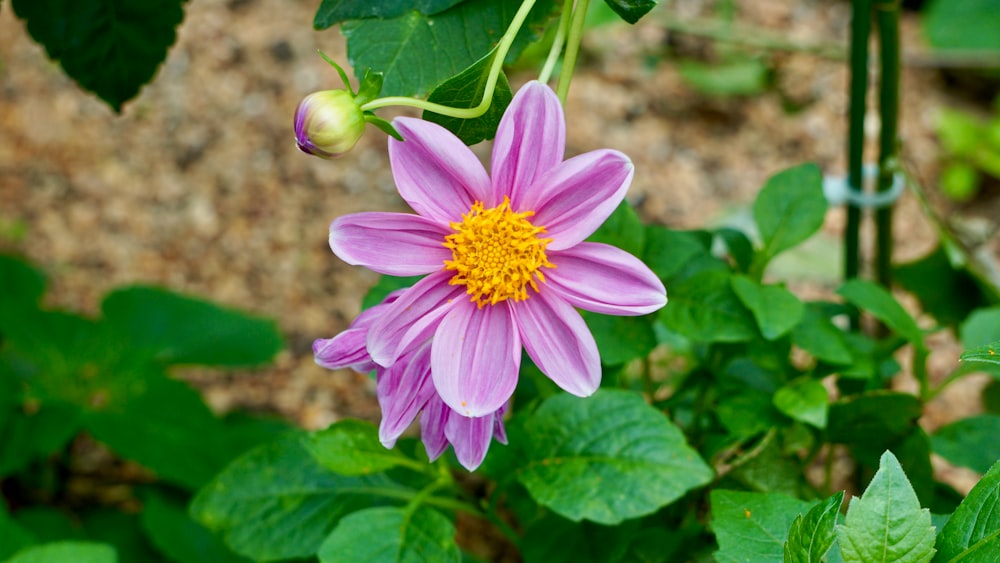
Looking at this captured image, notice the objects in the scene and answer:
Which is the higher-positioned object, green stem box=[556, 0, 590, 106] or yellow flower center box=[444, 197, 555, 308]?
green stem box=[556, 0, 590, 106]

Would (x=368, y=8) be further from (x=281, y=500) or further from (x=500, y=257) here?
(x=281, y=500)

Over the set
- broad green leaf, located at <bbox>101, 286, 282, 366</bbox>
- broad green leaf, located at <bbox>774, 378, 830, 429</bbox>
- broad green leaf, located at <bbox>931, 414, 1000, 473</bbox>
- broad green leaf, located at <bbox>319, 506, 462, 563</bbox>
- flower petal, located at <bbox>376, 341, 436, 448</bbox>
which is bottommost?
broad green leaf, located at <bbox>101, 286, 282, 366</bbox>

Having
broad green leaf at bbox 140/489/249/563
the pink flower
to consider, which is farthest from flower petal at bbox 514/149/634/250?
broad green leaf at bbox 140/489/249/563

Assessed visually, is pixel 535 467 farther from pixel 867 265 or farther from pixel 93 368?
pixel 867 265

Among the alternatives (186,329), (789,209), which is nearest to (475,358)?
(789,209)

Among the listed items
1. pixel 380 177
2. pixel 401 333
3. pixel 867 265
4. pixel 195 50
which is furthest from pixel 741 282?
pixel 195 50

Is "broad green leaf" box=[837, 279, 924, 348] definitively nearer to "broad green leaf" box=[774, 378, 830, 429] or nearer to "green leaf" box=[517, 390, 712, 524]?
"broad green leaf" box=[774, 378, 830, 429]

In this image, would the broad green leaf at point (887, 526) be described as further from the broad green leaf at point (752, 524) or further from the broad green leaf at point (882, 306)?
the broad green leaf at point (882, 306)
